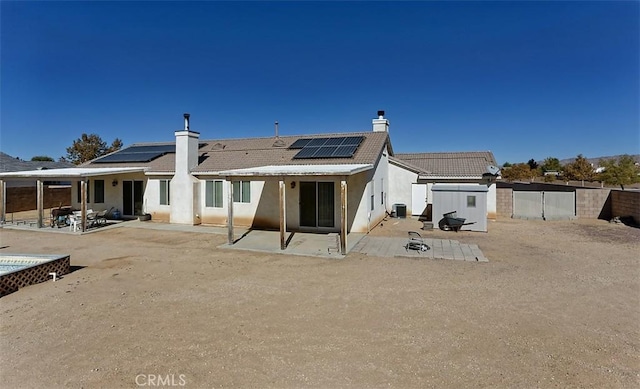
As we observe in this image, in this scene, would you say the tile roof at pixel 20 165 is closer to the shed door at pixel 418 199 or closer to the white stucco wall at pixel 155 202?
the white stucco wall at pixel 155 202

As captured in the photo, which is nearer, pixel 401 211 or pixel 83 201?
pixel 83 201

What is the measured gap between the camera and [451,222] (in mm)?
12727

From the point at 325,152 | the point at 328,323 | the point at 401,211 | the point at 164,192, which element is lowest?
the point at 328,323

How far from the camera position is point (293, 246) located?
9914 mm

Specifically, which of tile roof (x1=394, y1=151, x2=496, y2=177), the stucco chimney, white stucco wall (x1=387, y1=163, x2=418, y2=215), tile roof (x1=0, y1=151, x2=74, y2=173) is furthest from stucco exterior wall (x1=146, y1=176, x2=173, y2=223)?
tile roof (x1=0, y1=151, x2=74, y2=173)

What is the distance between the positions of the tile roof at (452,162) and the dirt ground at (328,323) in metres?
8.70

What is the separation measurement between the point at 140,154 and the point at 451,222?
1666 centimetres

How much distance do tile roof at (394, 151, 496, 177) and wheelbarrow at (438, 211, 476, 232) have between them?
429 centimetres

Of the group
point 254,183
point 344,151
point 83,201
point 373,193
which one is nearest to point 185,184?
point 254,183

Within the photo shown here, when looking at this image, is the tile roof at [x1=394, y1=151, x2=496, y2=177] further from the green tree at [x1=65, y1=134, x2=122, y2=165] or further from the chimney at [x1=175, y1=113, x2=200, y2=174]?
the green tree at [x1=65, y1=134, x2=122, y2=165]

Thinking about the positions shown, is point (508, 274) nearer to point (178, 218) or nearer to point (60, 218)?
point (178, 218)

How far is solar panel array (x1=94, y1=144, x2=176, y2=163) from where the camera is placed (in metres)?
16.9

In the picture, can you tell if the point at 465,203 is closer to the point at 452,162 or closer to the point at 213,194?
the point at 452,162

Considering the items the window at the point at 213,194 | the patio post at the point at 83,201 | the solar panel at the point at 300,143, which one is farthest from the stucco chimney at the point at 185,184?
the solar panel at the point at 300,143
